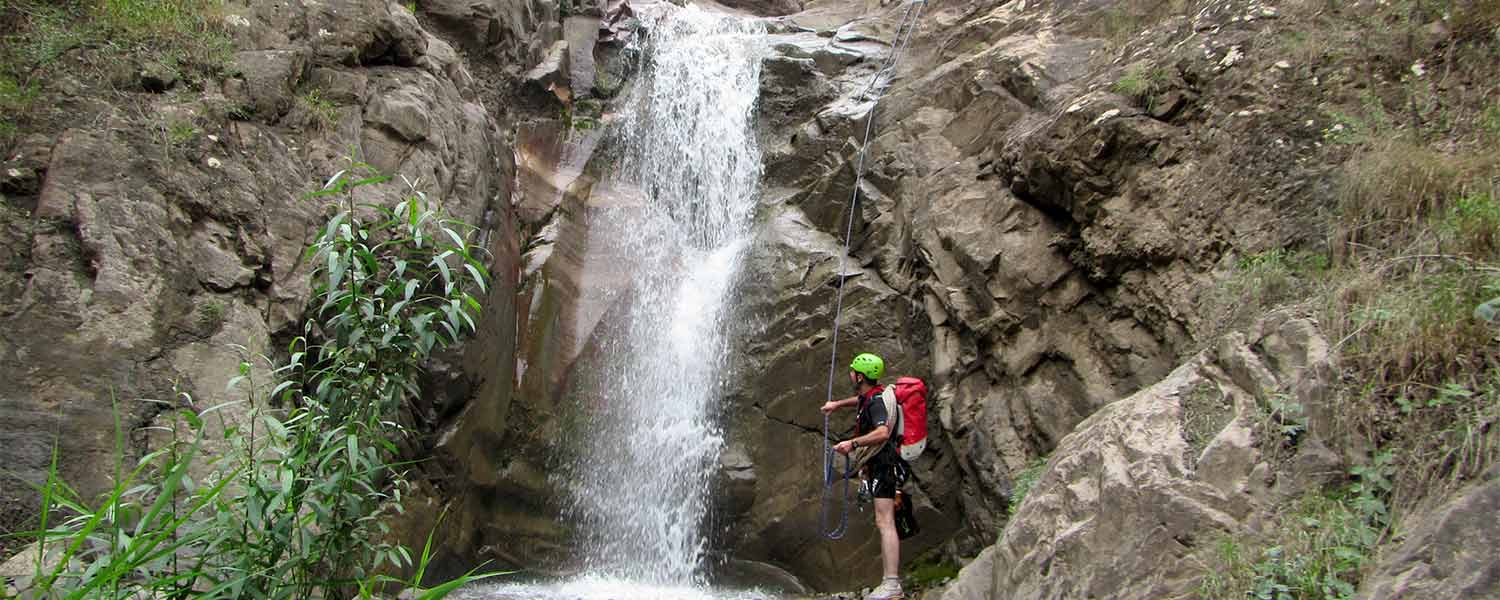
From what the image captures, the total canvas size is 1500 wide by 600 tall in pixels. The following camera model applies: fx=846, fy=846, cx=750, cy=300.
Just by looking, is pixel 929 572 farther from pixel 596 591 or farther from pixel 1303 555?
pixel 1303 555

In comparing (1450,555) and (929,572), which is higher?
Result: (1450,555)

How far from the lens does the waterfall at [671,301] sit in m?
9.00

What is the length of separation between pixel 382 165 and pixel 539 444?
10.8 ft

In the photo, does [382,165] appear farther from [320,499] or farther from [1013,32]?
[1013,32]

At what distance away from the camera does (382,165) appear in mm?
8133

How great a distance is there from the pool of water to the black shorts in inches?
91.2

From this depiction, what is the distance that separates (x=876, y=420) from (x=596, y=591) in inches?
139

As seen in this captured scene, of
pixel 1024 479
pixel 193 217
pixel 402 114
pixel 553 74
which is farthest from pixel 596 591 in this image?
pixel 553 74

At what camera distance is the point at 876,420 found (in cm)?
650

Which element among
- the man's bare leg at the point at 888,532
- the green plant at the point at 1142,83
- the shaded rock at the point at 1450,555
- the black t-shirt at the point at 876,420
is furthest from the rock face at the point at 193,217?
the green plant at the point at 1142,83

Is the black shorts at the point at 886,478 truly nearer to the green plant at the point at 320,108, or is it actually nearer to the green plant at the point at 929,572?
the green plant at the point at 929,572

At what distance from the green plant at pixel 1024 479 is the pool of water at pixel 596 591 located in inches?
104

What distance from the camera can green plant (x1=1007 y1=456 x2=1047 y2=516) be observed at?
686 centimetres

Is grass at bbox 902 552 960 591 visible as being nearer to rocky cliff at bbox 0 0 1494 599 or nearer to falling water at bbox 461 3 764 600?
rocky cliff at bbox 0 0 1494 599
